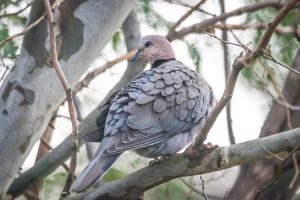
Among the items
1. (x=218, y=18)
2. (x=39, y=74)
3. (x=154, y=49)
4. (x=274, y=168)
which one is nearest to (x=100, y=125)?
(x=39, y=74)

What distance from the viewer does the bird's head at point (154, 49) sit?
12.8 feet

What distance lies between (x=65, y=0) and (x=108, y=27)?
0.28 metres

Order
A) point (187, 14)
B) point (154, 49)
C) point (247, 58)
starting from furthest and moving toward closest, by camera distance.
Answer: point (187, 14)
point (154, 49)
point (247, 58)

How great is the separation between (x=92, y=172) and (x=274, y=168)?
5.37ft

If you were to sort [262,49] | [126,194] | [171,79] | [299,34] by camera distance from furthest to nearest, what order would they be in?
[171,79] → [299,34] → [126,194] → [262,49]

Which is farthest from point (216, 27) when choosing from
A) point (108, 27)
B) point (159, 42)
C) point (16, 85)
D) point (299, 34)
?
point (16, 85)

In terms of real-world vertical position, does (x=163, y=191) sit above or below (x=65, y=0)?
below

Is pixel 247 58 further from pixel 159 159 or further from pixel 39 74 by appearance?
pixel 39 74

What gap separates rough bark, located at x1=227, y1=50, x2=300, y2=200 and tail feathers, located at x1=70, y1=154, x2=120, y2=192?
1.20m

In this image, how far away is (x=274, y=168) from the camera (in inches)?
163

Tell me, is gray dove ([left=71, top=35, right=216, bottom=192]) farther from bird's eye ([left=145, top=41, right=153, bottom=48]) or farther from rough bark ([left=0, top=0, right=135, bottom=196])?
bird's eye ([left=145, top=41, right=153, bottom=48])

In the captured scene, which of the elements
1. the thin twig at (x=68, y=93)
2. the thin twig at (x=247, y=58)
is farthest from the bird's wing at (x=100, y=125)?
the thin twig at (x=247, y=58)

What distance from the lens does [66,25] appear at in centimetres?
345

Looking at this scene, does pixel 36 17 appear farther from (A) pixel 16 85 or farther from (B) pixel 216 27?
(B) pixel 216 27
